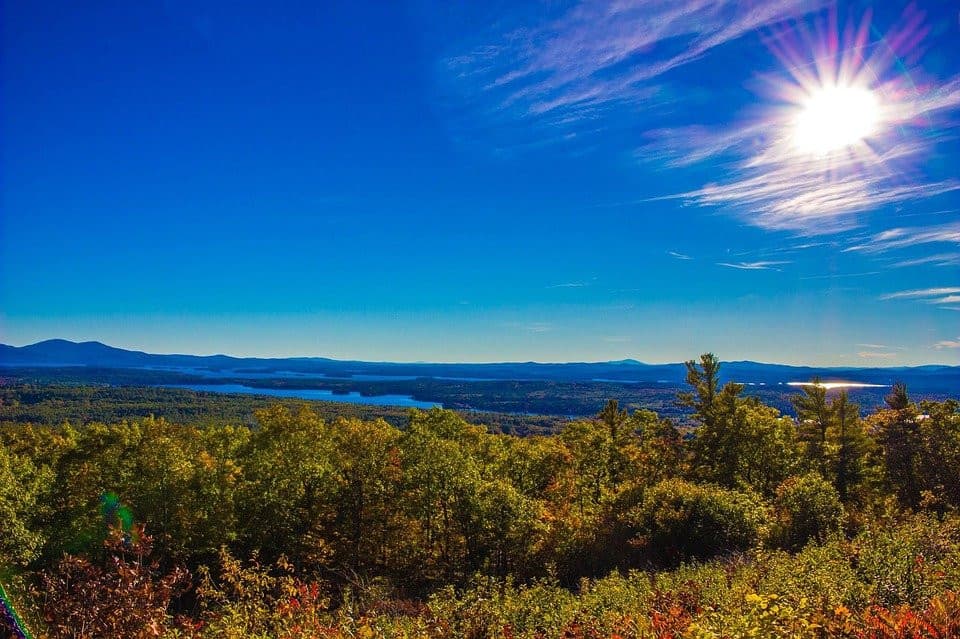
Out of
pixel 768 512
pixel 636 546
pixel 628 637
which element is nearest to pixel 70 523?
pixel 636 546

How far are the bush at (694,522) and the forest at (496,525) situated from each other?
0.09 metres

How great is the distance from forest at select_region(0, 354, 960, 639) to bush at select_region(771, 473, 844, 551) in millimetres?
86

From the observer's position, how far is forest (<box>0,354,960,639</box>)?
9.49 meters

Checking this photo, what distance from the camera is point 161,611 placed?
7773 millimetres

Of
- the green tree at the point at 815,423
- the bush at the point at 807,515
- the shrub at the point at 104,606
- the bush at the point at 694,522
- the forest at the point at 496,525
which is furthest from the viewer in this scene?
the green tree at the point at 815,423

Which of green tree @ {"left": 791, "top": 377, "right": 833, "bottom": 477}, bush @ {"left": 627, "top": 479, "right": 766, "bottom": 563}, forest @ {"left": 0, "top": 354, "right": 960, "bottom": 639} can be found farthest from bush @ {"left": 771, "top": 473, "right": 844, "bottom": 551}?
green tree @ {"left": 791, "top": 377, "right": 833, "bottom": 477}

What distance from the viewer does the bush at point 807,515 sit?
2103 centimetres

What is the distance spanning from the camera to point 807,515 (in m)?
21.5

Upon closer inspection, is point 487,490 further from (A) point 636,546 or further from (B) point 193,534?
(B) point 193,534

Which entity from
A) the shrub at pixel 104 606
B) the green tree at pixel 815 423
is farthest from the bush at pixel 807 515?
the shrub at pixel 104 606

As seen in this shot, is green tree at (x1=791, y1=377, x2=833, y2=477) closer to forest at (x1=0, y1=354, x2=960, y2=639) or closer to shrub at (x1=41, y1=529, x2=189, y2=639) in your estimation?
forest at (x1=0, y1=354, x2=960, y2=639)

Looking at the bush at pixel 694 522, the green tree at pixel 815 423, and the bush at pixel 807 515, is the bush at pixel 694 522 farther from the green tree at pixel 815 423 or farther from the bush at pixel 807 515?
the green tree at pixel 815 423

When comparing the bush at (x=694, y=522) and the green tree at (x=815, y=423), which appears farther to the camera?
the green tree at (x=815, y=423)

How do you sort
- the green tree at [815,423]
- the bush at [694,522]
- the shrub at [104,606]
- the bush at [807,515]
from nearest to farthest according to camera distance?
the shrub at [104,606], the bush at [807,515], the bush at [694,522], the green tree at [815,423]
